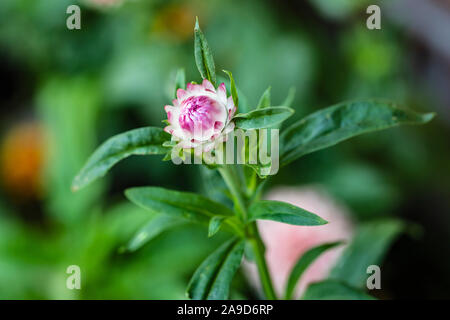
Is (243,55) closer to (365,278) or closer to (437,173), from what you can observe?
(437,173)

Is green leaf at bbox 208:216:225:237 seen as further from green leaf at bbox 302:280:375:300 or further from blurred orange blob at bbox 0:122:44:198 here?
blurred orange blob at bbox 0:122:44:198

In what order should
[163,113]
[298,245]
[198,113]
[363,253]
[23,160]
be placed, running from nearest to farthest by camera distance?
[198,113]
[363,253]
[298,245]
[163,113]
[23,160]

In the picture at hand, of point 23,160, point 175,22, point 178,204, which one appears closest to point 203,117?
point 178,204

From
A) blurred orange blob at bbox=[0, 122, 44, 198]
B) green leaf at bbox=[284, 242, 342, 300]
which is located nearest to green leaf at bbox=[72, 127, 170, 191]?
green leaf at bbox=[284, 242, 342, 300]

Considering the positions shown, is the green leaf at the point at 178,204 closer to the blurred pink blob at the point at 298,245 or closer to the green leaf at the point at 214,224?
the green leaf at the point at 214,224

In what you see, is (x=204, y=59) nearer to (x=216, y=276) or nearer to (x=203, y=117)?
(x=203, y=117)

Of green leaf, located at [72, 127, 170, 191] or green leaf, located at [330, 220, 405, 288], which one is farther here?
green leaf, located at [330, 220, 405, 288]

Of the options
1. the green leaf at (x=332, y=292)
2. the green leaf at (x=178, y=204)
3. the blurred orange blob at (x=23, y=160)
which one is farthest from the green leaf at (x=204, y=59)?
the blurred orange blob at (x=23, y=160)
